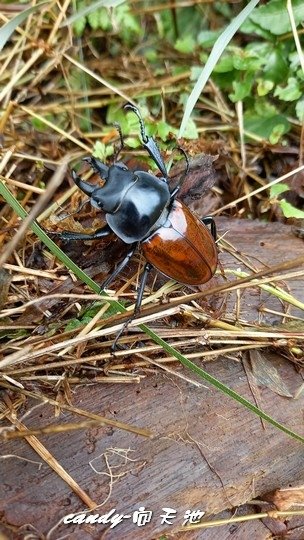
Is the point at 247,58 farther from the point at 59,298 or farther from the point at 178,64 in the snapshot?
the point at 59,298

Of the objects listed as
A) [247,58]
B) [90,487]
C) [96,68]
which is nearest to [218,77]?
[247,58]

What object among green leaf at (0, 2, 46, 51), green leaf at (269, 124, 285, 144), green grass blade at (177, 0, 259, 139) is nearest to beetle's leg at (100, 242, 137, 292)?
green grass blade at (177, 0, 259, 139)

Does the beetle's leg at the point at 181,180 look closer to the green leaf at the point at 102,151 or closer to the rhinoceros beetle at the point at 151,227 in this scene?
the rhinoceros beetle at the point at 151,227

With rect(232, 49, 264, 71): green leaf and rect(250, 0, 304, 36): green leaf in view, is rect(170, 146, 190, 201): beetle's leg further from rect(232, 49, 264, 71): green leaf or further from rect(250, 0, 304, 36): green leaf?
rect(250, 0, 304, 36): green leaf

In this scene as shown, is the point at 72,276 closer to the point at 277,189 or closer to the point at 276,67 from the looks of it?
the point at 277,189

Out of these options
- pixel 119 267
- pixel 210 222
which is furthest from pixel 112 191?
pixel 210 222

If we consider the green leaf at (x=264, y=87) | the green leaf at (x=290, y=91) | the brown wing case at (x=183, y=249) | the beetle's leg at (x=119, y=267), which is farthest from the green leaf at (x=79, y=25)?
the beetle's leg at (x=119, y=267)
